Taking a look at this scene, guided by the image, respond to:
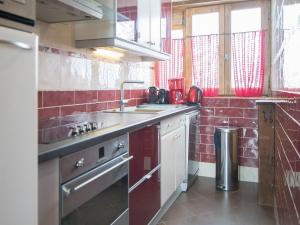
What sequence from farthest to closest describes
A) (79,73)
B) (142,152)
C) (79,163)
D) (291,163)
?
1. (79,73)
2. (142,152)
3. (79,163)
4. (291,163)

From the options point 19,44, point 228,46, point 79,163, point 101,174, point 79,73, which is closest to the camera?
point 19,44

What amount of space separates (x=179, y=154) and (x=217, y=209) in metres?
0.62

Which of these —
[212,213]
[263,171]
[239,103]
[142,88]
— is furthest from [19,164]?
[239,103]

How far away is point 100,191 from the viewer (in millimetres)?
1562

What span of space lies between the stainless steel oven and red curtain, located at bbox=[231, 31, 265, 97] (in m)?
2.29

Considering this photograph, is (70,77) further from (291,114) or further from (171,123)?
(291,114)

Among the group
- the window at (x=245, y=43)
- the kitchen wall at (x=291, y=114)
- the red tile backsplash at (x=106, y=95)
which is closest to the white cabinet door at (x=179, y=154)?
the red tile backsplash at (x=106, y=95)

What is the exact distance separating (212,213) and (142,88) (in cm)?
160

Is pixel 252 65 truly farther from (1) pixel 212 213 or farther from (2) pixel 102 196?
(2) pixel 102 196

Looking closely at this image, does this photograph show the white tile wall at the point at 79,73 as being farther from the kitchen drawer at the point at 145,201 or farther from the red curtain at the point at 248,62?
the red curtain at the point at 248,62

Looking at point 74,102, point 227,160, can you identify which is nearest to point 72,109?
point 74,102

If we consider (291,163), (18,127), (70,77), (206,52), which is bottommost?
(291,163)

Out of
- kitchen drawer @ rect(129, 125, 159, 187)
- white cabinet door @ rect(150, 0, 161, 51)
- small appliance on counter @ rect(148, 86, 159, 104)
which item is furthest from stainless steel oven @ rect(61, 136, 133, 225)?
small appliance on counter @ rect(148, 86, 159, 104)

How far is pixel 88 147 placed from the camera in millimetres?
1429
